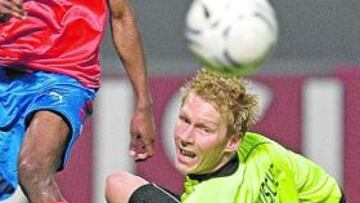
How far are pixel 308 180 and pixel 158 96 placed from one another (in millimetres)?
2308

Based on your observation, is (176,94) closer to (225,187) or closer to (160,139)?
(160,139)

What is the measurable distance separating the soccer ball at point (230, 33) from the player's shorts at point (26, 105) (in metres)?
0.39

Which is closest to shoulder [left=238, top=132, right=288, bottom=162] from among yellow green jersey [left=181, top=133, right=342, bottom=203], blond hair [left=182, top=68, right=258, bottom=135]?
yellow green jersey [left=181, top=133, right=342, bottom=203]

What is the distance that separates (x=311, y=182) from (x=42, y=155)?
0.79 m

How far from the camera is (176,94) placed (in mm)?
7453

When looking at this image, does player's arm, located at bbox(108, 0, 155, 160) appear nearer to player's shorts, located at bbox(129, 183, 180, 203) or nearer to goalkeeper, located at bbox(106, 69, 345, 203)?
player's shorts, located at bbox(129, 183, 180, 203)

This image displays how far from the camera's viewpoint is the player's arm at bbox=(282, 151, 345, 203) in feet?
17.1

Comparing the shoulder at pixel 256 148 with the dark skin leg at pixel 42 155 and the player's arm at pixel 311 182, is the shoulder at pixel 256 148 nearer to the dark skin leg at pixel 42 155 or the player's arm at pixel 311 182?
the player's arm at pixel 311 182

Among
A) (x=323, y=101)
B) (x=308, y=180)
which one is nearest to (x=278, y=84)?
(x=323, y=101)

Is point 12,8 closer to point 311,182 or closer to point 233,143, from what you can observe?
point 233,143

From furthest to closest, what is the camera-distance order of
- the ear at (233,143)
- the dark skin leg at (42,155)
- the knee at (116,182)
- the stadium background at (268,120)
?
the stadium background at (268,120) < the knee at (116,182) < the dark skin leg at (42,155) < the ear at (233,143)

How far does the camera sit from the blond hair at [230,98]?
495 centimetres

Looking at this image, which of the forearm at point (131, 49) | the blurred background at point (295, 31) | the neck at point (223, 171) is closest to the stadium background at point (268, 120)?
the blurred background at point (295, 31)

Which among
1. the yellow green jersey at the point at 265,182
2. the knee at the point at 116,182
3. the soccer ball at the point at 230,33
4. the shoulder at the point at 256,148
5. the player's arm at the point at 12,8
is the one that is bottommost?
the knee at the point at 116,182
